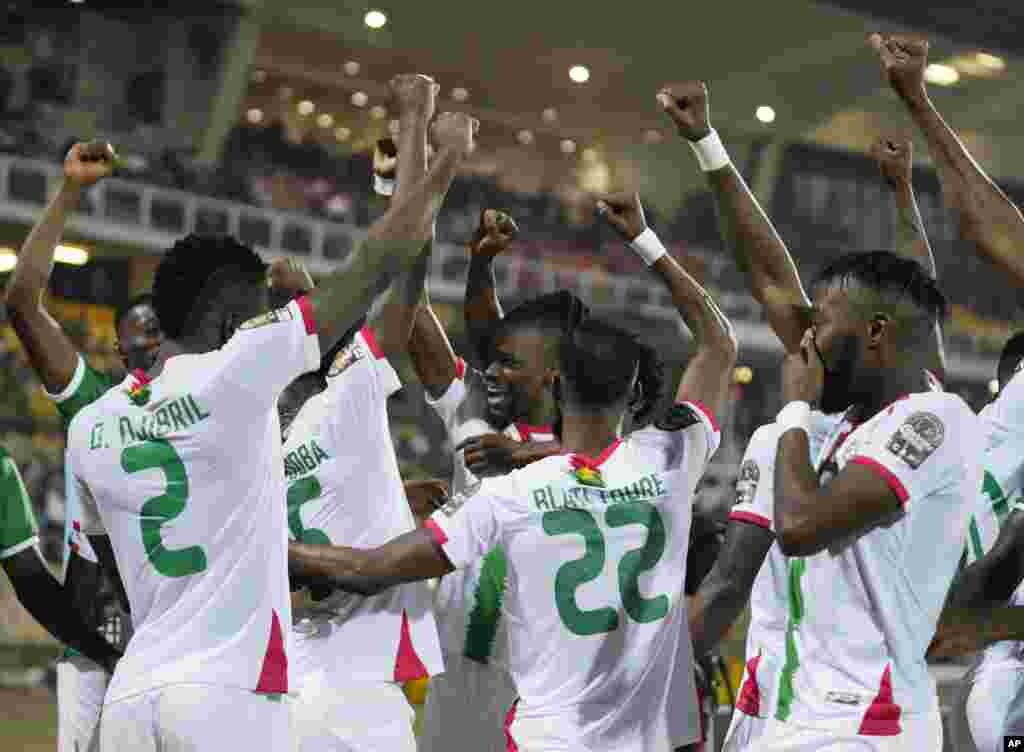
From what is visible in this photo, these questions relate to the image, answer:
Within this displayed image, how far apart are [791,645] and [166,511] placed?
1.34 metres

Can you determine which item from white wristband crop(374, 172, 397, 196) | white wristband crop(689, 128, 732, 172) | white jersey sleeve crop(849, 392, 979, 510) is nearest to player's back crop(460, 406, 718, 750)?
white jersey sleeve crop(849, 392, 979, 510)

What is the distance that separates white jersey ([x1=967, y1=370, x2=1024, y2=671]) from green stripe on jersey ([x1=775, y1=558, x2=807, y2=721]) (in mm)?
907

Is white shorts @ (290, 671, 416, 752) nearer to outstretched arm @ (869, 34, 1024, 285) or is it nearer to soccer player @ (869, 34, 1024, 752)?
soccer player @ (869, 34, 1024, 752)

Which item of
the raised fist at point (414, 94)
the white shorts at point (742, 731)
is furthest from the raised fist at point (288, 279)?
the white shorts at point (742, 731)

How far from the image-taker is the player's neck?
3.12 m

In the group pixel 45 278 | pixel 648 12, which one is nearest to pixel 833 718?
pixel 45 278

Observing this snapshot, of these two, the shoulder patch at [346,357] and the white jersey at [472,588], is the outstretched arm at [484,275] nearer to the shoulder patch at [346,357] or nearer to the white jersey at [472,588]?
the white jersey at [472,588]

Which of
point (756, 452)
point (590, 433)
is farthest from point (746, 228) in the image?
point (590, 433)

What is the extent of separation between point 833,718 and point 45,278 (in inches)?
97.9

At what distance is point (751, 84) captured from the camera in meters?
27.0

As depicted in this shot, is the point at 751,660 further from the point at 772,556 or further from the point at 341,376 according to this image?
the point at 341,376

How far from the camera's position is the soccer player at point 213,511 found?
289cm

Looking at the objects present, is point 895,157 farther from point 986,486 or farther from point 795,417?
point 795,417

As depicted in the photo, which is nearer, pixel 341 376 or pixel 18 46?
pixel 341 376
